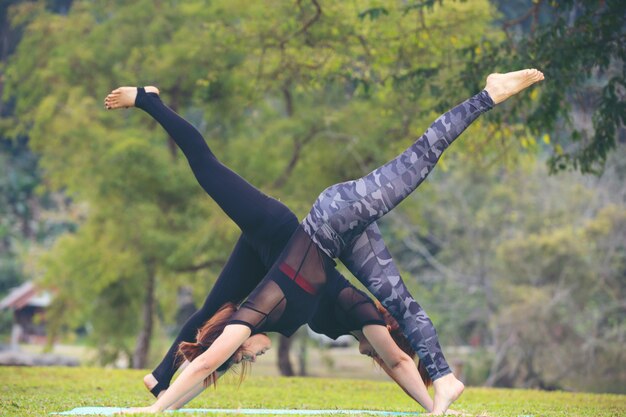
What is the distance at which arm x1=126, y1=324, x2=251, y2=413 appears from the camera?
201 inches

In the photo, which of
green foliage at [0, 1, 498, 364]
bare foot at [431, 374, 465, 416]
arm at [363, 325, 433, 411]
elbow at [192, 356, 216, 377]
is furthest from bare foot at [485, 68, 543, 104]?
green foliage at [0, 1, 498, 364]

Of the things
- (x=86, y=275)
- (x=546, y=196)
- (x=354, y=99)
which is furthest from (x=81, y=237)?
(x=546, y=196)

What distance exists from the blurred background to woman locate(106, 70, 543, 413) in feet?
12.5

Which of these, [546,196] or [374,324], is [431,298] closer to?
[546,196]

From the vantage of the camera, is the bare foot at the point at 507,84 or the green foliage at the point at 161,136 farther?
the green foliage at the point at 161,136

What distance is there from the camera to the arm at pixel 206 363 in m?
5.11

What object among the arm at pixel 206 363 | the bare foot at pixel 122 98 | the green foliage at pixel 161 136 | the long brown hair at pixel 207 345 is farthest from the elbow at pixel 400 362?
the green foliage at pixel 161 136

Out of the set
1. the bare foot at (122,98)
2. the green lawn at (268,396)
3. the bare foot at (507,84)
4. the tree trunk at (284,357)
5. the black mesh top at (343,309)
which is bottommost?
the tree trunk at (284,357)

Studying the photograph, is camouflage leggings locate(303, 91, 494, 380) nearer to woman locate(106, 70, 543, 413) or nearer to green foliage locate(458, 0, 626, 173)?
woman locate(106, 70, 543, 413)

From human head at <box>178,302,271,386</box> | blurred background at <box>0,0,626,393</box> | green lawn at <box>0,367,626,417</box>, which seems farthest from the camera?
blurred background at <box>0,0,626,393</box>

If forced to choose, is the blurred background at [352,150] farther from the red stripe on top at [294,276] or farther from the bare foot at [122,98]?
the bare foot at [122,98]

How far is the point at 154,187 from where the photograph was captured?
16906mm

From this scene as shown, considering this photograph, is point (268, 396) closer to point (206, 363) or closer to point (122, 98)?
point (206, 363)

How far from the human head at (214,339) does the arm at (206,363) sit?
0.40ft
